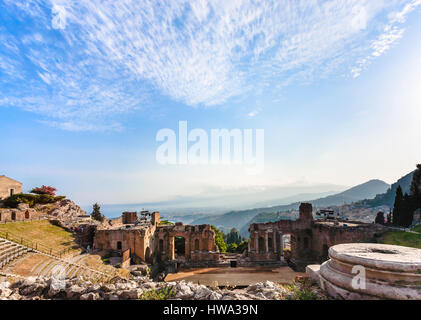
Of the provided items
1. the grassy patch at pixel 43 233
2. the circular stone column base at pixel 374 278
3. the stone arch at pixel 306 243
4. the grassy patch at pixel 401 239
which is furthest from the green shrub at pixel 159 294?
the stone arch at pixel 306 243

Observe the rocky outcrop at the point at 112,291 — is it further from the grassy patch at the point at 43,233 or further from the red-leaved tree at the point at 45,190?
the red-leaved tree at the point at 45,190

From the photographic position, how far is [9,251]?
17.2 m

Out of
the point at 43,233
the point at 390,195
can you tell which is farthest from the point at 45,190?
the point at 390,195

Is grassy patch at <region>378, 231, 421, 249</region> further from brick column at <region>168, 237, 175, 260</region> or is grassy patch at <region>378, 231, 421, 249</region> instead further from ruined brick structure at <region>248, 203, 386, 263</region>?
brick column at <region>168, 237, 175, 260</region>

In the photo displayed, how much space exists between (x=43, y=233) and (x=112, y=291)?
2552 centimetres

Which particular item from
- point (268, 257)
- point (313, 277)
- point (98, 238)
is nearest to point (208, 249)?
point (268, 257)

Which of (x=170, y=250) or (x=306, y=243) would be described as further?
(x=306, y=243)

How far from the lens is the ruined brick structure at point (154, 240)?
25.2 meters

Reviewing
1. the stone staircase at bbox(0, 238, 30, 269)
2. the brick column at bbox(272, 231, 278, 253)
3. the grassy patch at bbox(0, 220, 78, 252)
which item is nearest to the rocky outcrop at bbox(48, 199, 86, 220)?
the grassy patch at bbox(0, 220, 78, 252)

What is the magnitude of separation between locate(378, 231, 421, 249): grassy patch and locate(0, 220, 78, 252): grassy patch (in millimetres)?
34202

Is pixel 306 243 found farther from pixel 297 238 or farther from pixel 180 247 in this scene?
pixel 180 247

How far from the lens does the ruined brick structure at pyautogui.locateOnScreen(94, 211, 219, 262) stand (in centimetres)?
2525
